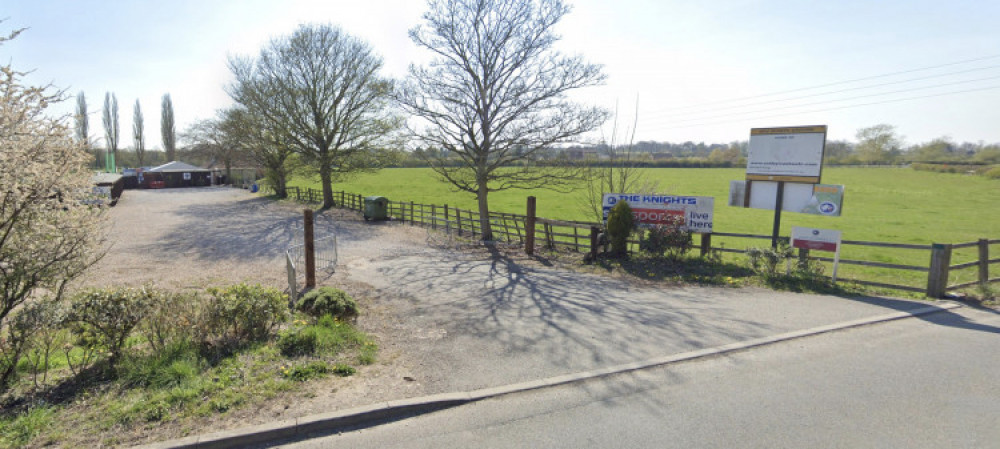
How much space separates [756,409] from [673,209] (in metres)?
8.49

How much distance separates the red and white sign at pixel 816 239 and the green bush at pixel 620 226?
3.70 m

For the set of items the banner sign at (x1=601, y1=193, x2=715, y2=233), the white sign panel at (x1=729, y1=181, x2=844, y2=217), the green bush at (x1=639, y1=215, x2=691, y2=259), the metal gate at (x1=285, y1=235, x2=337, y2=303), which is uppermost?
the white sign panel at (x1=729, y1=181, x2=844, y2=217)

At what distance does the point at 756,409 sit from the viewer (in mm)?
4527

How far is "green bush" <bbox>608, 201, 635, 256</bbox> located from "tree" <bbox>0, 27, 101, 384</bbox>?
1036 centimetres

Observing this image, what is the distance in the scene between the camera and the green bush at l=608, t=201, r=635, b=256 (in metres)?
12.3

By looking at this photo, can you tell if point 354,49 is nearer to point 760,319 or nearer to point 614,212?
point 614,212

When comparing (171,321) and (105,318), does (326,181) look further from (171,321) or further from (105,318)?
(105,318)

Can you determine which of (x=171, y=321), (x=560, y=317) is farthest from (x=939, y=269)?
(x=171, y=321)

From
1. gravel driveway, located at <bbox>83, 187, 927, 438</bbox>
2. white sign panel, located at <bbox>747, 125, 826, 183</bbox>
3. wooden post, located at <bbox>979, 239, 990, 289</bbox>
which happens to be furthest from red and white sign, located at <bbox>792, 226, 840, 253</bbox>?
wooden post, located at <bbox>979, 239, 990, 289</bbox>

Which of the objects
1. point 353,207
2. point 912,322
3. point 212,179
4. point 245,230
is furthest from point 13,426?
point 212,179

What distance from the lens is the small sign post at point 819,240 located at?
32.1ft

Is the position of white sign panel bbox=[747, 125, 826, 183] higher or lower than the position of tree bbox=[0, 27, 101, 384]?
higher

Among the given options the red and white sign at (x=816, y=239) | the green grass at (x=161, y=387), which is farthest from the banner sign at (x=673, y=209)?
the green grass at (x=161, y=387)

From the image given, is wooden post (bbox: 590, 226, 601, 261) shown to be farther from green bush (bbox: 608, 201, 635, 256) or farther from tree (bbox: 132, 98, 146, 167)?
tree (bbox: 132, 98, 146, 167)
